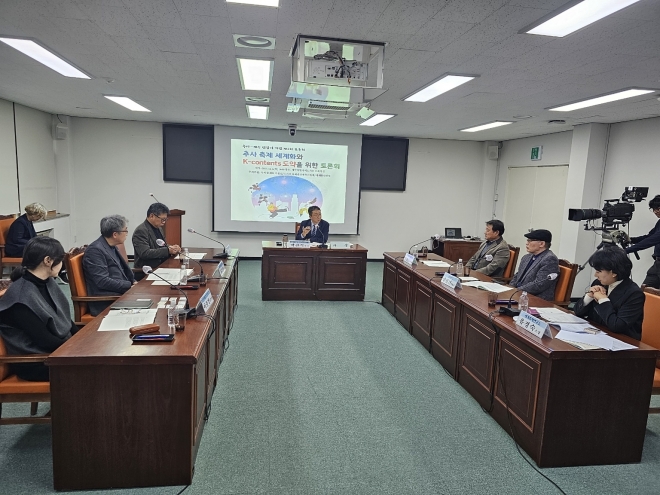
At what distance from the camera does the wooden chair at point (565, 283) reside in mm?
3959

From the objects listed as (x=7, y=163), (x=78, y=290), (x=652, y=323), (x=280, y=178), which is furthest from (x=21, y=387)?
(x=280, y=178)

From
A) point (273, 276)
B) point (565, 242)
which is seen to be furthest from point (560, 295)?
point (273, 276)

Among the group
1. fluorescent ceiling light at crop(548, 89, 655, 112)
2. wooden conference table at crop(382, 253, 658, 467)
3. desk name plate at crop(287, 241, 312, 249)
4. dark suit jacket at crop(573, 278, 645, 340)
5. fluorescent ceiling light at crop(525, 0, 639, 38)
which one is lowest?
wooden conference table at crop(382, 253, 658, 467)

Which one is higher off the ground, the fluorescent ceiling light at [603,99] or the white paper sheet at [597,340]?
the fluorescent ceiling light at [603,99]

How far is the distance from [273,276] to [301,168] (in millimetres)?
3165

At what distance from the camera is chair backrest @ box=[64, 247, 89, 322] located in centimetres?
326

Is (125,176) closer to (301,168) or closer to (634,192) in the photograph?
(301,168)

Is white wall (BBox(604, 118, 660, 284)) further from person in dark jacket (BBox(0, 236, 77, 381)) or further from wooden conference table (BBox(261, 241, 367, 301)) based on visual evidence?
person in dark jacket (BBox(0, 236, 77, 381))

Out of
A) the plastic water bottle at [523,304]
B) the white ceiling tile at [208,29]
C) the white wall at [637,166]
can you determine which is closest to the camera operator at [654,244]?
the white wall at [637,166]

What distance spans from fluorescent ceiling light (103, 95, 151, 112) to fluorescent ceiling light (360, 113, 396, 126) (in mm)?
3271

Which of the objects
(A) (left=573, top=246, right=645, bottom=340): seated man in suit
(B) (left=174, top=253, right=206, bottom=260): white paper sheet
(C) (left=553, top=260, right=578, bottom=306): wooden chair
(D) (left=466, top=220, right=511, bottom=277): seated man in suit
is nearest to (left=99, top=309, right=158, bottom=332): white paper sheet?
(B) (left=174, top=253, right=206, bottom=260): white paper sheet

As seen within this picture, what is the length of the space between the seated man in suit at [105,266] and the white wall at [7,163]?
348 cm

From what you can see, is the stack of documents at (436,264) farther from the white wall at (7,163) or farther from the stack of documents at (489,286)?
the white wall at (7,163)

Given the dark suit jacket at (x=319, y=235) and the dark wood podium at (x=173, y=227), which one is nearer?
the dark suit jacket at (x=319, y=235)
